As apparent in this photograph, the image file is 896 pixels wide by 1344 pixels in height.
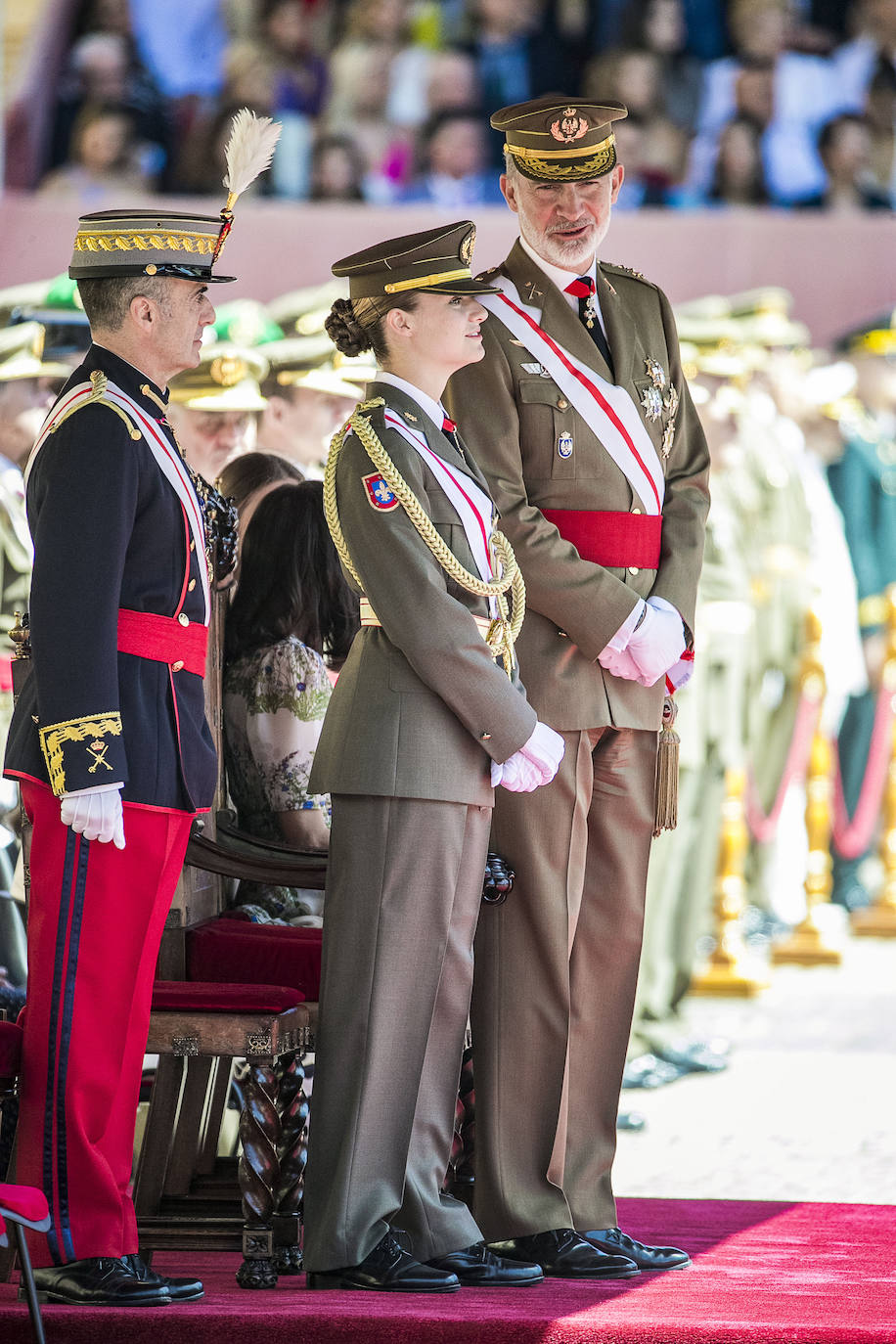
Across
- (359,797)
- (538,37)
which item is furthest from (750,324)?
(359,797)

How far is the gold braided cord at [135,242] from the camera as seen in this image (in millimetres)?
3301

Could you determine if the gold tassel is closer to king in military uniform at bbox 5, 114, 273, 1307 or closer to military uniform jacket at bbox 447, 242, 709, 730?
military uniform jacket at bbox 447, 242, 709, 730

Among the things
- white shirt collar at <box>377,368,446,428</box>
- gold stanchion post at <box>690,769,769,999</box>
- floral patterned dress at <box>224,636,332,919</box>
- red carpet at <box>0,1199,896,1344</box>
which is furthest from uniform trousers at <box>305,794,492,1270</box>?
gold stanchion post at <box>690,769,769,999</box>

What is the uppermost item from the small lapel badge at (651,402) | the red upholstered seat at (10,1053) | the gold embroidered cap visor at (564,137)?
the gold embroidered cap visor at (564,137)

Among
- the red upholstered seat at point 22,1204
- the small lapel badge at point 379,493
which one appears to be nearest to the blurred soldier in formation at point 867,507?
the small lapel badge at point 379,493

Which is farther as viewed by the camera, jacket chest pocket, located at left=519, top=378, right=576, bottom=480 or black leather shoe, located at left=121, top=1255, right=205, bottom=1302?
jacket chest pocket, located at left=519, top=378, right=576, bottom=480

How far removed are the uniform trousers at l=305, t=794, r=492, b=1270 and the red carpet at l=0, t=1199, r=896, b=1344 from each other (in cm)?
13

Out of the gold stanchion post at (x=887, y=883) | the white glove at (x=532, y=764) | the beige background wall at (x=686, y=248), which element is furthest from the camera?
the gold stanchion post at (x=887, y=883)

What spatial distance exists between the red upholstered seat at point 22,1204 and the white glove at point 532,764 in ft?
2.99

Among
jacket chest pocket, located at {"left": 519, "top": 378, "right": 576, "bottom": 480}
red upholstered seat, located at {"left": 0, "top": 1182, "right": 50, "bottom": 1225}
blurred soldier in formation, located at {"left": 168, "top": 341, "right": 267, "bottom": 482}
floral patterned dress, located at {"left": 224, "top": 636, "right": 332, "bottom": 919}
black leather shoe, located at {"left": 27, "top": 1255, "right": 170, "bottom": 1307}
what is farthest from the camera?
blurred soldier in formation, located at {"left": 168, "top": 341, "right": 267, "bottom": 482}

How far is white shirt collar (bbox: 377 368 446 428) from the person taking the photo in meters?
3.41

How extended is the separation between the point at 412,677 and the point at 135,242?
Answer: 2.54 feet

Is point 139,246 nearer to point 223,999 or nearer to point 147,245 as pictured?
point 147,245

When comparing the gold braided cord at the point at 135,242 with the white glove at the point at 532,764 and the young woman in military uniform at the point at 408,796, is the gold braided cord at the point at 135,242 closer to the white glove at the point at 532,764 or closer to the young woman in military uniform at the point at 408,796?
the young woman in military uniform at the point at 408,796
